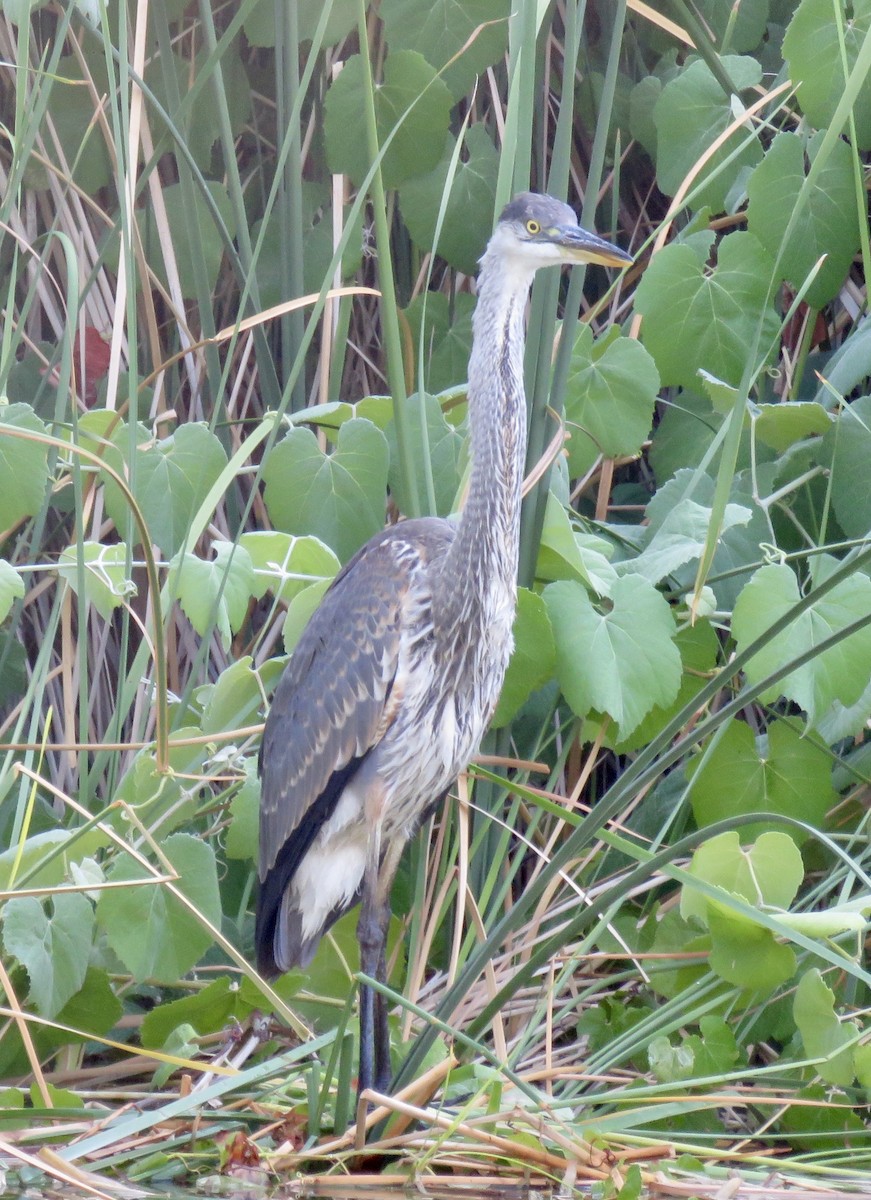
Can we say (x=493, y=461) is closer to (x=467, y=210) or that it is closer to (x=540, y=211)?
(x=540, y=211)

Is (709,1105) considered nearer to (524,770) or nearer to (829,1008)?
(829,1008)

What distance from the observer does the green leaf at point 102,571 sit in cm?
234

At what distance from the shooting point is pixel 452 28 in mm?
2963

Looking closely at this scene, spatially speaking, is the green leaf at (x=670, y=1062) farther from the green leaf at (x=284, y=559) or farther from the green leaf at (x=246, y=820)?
the green leaf at (x=284, y=559)

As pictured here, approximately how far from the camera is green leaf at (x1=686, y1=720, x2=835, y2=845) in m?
2.51

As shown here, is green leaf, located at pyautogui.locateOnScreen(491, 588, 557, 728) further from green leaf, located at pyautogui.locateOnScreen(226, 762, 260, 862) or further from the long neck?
green leaf, located at pyautogui.locateOnScreen(226, 762, 260, 862)

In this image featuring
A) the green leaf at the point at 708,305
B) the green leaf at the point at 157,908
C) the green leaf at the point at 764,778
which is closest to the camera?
the green leaf at the point at 157,908

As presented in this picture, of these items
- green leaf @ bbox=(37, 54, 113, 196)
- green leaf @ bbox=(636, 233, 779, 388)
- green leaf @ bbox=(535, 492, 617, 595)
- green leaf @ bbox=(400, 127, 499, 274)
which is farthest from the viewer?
green leaf @ bbox=(37, 54, 113, 196)

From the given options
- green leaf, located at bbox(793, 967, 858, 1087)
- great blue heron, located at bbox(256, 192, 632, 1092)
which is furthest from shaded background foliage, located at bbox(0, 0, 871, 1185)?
great blue heron, located at bbox(256, 192, 632, 1092)

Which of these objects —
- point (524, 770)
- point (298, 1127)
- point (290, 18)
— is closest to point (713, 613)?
point (524, 770)

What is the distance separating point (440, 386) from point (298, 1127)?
1.77 metres

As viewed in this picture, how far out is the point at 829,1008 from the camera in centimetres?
203

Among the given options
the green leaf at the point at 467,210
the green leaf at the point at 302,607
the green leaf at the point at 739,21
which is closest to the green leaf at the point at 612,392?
the green leaf at the point at 467,210

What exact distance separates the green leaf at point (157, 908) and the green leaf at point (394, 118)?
1.56 metres
